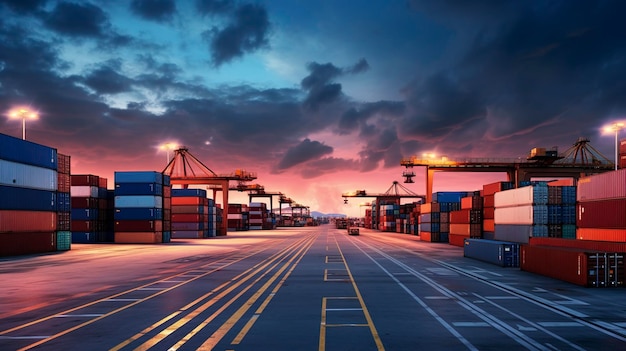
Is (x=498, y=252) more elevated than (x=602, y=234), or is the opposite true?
(x=602, y=234)

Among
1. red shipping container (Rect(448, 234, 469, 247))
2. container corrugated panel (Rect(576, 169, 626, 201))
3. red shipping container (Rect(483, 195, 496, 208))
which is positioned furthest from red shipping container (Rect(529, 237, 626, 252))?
red shipping container (Rect(448, 234, 469, 247))

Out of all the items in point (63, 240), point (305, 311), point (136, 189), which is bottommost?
point (63, 240)

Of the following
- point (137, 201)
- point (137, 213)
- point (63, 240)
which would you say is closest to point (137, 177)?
point (137, 201)

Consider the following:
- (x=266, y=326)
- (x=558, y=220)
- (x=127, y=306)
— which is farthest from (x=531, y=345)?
(x=558, y=220)

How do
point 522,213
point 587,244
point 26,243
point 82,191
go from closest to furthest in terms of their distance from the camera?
point 587,244 < point 522,213 < point 26,243 < point 82,191

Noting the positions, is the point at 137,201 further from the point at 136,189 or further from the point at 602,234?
the point at 602,234

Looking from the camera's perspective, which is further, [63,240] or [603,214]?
[63,240]

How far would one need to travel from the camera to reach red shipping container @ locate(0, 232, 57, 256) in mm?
45438

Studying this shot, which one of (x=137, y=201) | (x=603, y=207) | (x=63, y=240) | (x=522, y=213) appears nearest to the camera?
(x=603, y=207)

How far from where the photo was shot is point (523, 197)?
44656 millimetres

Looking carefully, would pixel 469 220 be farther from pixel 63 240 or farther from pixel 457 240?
pixel 63 240

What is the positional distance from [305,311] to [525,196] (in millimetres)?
33328

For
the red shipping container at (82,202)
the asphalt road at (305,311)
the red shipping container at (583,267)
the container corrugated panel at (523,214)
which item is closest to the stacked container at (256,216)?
the red shipping container at (82,202)

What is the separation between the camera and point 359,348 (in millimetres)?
12500
